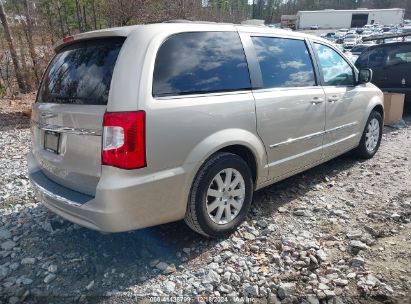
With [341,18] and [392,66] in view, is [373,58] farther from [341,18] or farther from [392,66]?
[341,18]

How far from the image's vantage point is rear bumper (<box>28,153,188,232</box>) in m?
2.43

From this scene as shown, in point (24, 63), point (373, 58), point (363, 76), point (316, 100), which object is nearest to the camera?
point (316, 100)

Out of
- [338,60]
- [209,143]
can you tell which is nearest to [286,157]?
[209,143]

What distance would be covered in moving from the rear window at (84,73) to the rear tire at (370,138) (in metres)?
3.98

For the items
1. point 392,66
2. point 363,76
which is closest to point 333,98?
point 363,76

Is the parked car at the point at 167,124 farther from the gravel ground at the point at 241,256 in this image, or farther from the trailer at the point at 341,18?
the trailer at the point at 341,18

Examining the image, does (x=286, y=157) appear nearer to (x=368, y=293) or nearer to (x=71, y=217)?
(x=368, y=293)

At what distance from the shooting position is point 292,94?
3576 millimetres

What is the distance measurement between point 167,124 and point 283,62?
170 centimetres

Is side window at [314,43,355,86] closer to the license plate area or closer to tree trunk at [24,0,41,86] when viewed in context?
the license plate area

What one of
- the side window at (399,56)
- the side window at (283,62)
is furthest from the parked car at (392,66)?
the side window at (283,62)

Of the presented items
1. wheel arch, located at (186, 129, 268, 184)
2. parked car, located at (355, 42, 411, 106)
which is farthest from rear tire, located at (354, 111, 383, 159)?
parked car, located at (355, 42, 411, 106)

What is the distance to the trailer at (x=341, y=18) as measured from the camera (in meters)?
71.1

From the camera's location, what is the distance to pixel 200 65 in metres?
2.84
